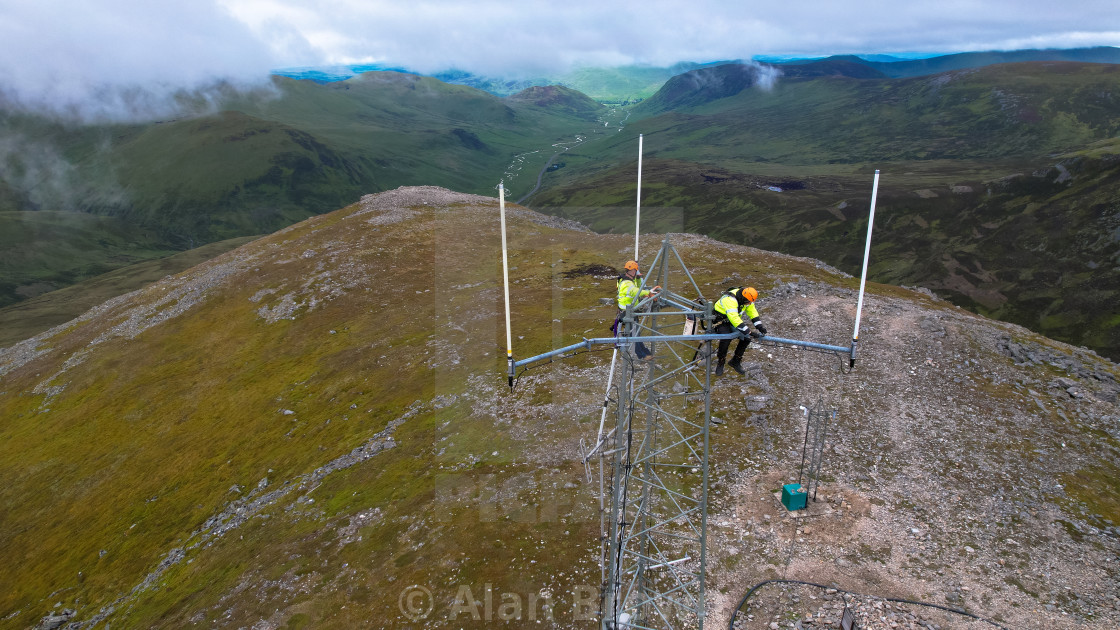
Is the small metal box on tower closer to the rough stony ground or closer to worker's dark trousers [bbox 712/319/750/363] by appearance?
the rough stony ground

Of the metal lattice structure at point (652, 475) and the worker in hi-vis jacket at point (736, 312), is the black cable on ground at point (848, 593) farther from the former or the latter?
the worker in hi-vis jacket at point (736, 312)

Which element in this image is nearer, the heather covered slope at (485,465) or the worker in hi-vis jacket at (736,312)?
the worker in hi-vis jacket at (736,312)

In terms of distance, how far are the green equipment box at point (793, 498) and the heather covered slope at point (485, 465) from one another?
859 millimetres

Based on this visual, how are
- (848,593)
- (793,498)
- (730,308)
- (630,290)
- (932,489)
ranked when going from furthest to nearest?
1. (932,489)
2. (793,498)
3. (848,593)
4. (630,290)
5. (730,308)

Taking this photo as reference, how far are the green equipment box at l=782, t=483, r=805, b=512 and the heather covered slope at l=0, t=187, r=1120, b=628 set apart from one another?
859 mm

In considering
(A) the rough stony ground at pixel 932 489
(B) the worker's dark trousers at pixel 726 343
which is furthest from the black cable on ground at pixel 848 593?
(B) the worker's dark trousers at pixel 726 343

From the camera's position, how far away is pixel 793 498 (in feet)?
93.4

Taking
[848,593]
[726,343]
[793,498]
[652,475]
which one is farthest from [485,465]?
[726,343]

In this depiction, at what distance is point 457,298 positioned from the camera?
69.1 metres

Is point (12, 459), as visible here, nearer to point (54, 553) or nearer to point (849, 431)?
point (54, 553)

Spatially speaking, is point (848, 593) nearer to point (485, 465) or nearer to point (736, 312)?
point (736, 312)

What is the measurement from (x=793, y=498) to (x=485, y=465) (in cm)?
1918

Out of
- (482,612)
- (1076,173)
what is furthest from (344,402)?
(1076,173)

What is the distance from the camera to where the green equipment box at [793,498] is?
93.4ft
